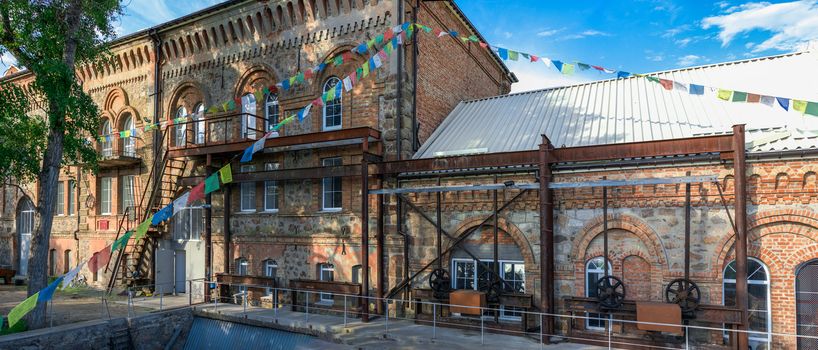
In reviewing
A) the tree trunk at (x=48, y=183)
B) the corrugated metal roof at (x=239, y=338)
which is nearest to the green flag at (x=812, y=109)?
the corrugated metal roof at (x=239, y=338)

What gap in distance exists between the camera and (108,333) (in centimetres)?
1360

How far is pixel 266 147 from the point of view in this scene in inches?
637

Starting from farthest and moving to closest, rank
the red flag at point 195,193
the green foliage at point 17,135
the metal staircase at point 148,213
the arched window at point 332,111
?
the metal staircase at point 148,213
the arched window at point 332,111
the red flag at point 195,193
the green foliage at point 17,135

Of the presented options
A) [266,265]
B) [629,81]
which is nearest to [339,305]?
[266,265]

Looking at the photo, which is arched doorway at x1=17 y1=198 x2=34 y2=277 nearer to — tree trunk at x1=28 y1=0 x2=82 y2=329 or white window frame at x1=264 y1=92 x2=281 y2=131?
tree trunk at x1=28 y1=0 x2=82 y2=329

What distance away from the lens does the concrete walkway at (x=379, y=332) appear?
37.4ft

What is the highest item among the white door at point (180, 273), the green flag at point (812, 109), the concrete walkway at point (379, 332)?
the green flag at point (812, 109)

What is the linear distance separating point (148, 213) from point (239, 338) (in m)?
7.32

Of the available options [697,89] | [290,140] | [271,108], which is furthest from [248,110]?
[697,89]

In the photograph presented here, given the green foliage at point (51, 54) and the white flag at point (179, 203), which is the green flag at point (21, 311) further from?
the green foliage at point (51, 54)

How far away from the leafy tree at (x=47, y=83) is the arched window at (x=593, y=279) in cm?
1364

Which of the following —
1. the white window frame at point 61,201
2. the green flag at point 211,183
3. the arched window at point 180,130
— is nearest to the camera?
the green flag at point 211,183

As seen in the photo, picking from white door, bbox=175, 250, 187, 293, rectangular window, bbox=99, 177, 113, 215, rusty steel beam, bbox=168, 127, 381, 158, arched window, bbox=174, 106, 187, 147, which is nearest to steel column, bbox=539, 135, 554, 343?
rusty steel beam, bbox=168, 127, 381, 158

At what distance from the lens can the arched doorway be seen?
84.6ft
